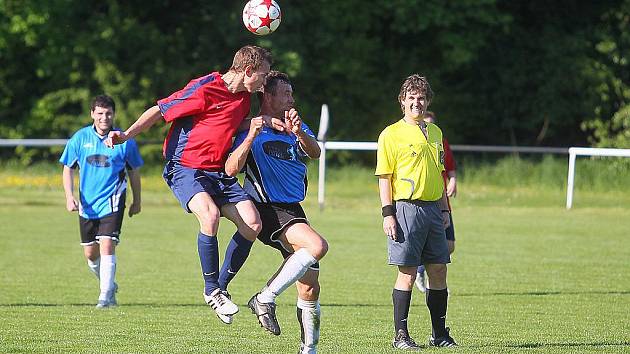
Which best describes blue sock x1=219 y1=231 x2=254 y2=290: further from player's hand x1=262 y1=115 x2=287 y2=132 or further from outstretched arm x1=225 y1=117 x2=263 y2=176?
player's hand x1=262 y1=115 x2=287 y2=132

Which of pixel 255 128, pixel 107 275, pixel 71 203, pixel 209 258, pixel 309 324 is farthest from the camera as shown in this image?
pixel 71 203

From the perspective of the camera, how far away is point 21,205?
2100 centimetres

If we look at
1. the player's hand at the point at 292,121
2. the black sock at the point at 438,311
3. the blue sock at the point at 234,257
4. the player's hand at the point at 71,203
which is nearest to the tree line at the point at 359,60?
the player's hand at the point at 71,203

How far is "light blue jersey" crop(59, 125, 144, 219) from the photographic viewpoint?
951 centimetres

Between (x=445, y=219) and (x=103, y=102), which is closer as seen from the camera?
(x=445, y=219)

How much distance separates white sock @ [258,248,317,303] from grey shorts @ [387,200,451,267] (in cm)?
74

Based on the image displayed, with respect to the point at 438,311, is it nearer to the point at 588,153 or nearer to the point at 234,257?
the point at 234,257

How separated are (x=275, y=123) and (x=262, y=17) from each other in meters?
1.62

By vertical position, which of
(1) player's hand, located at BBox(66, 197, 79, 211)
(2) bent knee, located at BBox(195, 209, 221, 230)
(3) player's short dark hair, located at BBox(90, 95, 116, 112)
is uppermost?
(3) player's short dark hair, located at BBox(90, 95, 116, 112)

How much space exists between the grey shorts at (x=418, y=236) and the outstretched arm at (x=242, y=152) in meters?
1.14

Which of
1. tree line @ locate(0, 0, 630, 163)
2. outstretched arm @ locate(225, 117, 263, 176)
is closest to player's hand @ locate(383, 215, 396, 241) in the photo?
outstretched arm @ locate(225, 117, 263, 176)

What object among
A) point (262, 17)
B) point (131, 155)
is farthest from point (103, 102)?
point (262, 17)

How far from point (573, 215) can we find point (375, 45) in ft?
46.4

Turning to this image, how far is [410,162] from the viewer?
705 cm
